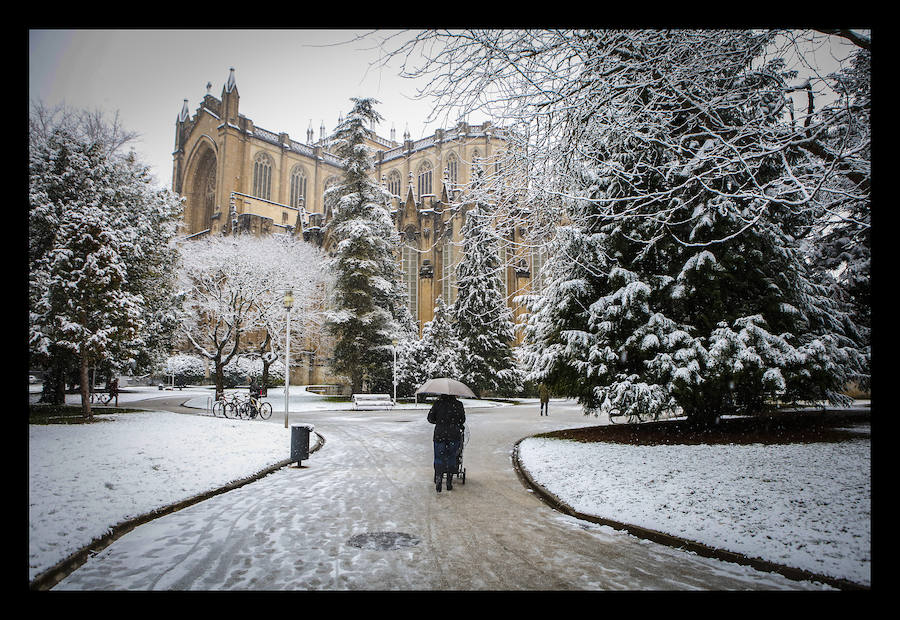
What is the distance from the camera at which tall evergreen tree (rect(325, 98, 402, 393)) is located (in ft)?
96.8

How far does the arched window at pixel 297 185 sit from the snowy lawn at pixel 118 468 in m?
46.6

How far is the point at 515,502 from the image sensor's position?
6.68m

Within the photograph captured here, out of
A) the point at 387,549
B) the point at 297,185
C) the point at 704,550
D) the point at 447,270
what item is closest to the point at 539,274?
the point at 704,550

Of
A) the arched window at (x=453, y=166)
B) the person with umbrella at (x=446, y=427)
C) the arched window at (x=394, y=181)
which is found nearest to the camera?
the person with umbrella at (x=446, y=427)

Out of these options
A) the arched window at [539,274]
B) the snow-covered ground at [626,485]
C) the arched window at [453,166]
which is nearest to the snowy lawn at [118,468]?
the snow-covered ground at [626,485]

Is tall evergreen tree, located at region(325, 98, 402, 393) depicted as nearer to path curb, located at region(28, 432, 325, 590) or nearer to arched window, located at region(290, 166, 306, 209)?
path curb, located at region(28, 432, 325, 590)

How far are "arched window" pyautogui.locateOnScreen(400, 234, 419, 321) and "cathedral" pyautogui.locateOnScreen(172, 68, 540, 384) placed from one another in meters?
0.10

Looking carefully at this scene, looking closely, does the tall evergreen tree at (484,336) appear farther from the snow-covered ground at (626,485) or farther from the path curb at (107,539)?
the path curb at (107,539)

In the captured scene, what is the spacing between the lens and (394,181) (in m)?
59.9

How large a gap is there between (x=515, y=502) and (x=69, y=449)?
8360 millimetres

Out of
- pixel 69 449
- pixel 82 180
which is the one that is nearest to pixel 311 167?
pixel 82 180

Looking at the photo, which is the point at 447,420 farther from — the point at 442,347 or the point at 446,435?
the point at 442,347

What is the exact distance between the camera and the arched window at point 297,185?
5631 cm
